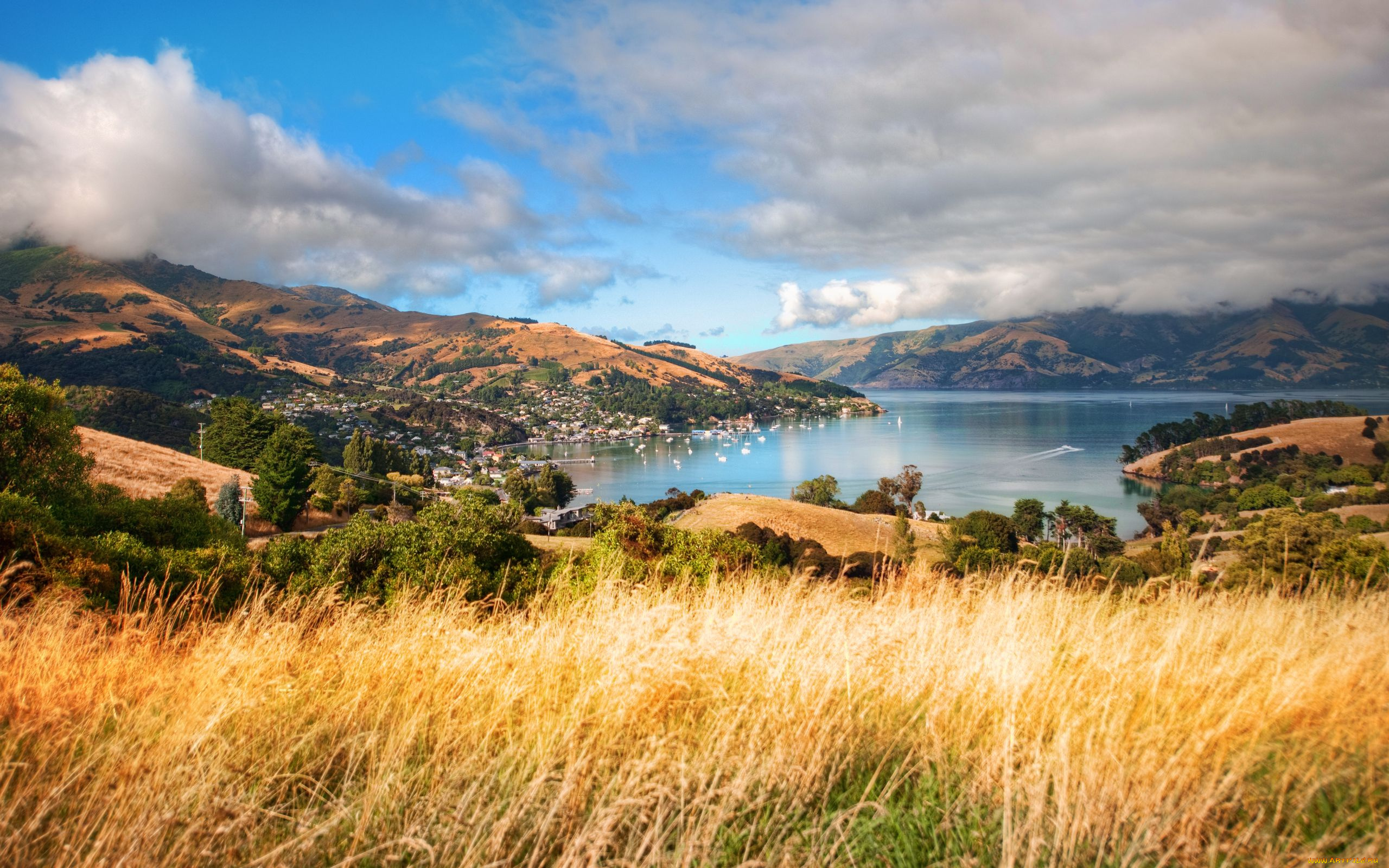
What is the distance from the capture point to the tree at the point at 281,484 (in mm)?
36312

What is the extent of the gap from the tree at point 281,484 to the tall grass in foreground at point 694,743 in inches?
1474

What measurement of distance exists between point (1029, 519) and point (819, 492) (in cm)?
1873

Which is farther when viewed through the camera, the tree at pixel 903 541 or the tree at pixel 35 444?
the tree at pixel 903 541

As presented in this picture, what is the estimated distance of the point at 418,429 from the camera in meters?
117

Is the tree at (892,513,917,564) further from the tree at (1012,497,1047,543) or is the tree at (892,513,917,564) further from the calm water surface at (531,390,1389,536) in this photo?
the calm water surface at (531,390,1389,536)

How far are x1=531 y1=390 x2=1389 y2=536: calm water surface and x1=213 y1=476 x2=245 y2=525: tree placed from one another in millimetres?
37565

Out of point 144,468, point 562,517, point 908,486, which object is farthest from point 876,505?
point 144,468

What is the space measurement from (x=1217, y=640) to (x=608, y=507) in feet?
43.7

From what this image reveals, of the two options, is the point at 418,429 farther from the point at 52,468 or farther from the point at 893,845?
the point at 893,845

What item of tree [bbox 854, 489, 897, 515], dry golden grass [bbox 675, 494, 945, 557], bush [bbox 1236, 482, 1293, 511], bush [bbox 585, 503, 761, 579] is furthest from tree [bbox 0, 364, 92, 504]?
bush [bbox 1236, 482, 1293, 511]

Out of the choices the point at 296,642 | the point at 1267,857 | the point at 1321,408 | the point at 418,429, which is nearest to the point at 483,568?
the point at 296,642

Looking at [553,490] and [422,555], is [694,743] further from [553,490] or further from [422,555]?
[553,490]

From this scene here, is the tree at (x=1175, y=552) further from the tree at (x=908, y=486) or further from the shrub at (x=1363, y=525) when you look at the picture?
the tree at (x=908, y=486)

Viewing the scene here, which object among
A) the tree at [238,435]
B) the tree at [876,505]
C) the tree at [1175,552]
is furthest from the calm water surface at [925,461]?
the tree at [238,435]
